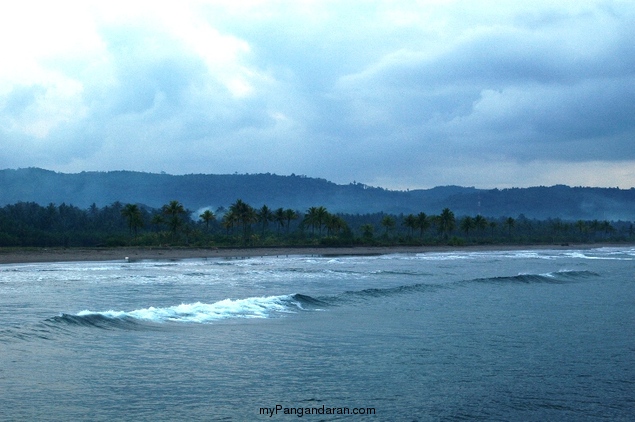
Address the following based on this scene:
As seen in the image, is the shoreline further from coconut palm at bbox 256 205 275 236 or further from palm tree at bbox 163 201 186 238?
coconut palm at bbox 256 205 275 236

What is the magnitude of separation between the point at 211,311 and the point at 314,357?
774cm

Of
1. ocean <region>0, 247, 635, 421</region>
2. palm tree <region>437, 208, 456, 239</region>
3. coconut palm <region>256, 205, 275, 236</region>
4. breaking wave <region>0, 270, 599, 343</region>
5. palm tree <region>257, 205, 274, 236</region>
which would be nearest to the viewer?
ocean <region>0, 247, 635, 421</region>

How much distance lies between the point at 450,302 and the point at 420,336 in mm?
8196

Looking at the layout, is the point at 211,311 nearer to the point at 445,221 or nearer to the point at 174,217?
the point at 174,217

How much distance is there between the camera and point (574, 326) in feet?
59.3

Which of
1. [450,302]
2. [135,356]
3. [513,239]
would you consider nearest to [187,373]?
[135,356]

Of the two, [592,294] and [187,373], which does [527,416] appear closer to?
[187,373]

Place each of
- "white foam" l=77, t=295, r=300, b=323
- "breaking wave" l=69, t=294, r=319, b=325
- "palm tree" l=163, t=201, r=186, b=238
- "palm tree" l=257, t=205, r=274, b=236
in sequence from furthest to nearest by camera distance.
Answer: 1. "palm tree" l=257, t=205, r=274, b=236
2. "palm tree" l=163, t=201, r=186, b=238
3. "white foam" l=77, t=295, r=300, b=323
4. "breaking wave" l=69, t=294, r=319, b=325

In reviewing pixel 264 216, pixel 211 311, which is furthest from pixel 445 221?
pixel 211 311

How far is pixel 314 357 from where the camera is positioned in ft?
44.4

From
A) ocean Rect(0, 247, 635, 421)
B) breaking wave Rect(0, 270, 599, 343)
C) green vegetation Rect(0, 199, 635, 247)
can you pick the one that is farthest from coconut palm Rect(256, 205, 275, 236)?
ocean Rect(0, 247, 635, 421)

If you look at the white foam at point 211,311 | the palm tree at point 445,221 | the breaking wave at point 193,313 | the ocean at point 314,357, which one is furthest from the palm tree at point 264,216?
the white foam at point 211,311

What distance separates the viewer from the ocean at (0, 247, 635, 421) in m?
10.1

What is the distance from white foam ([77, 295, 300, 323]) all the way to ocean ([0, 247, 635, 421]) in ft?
0.23
